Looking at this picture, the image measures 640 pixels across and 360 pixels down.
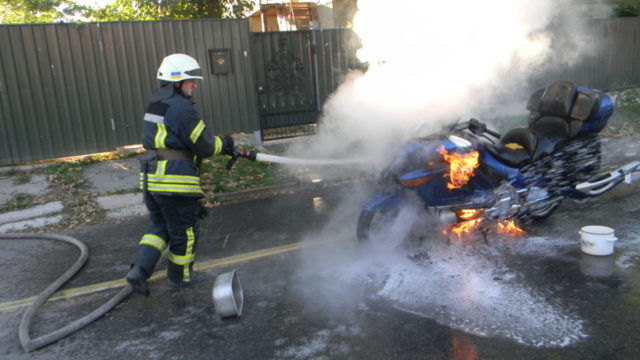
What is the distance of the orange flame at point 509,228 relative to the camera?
16.9 ft

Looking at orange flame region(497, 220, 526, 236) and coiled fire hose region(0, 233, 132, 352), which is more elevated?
coiled fire hose region(0, 233, 132, 352)

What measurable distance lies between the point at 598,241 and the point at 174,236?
3813 mm

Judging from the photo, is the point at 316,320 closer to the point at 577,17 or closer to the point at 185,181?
the point at 185,181

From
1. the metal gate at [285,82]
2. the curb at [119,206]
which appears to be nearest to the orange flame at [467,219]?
the curb at [119,206]

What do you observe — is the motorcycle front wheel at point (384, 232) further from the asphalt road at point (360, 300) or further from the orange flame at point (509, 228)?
the orange flame at point (509, 228)

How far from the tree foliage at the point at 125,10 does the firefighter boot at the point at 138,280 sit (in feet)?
27.9

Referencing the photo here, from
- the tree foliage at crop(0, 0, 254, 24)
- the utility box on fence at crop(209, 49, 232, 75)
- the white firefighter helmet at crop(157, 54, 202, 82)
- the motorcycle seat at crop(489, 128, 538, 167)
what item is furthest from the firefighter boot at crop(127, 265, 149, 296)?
the tree foliage at crop(0, 0, 254, 24)

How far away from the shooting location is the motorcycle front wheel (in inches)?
187

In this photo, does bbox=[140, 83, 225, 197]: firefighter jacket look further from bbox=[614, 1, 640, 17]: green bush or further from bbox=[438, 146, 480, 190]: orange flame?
bbox=[614, 1, 640, 17]: green bush

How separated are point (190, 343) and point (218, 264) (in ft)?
4.77

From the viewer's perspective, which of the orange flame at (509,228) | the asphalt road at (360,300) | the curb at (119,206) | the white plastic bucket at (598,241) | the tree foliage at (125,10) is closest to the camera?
the asphalt road at (360,300)

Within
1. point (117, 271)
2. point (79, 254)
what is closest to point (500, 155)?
point (117, 271)

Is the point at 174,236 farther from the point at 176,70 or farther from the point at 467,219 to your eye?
the point at 467,219

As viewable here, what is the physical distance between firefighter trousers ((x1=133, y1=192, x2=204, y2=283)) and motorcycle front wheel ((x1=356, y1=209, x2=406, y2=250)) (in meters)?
1.59
